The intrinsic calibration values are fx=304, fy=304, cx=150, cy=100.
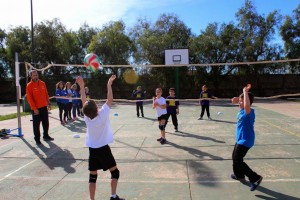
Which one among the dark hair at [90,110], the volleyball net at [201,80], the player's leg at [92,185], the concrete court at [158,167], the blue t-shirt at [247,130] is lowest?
the concrete court at [158,167]

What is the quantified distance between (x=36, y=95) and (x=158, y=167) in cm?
419

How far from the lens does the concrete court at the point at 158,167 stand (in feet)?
14.8

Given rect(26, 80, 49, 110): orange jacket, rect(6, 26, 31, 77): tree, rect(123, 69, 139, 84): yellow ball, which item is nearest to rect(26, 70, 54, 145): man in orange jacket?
rect(26, 80, 49, 110): orange jacket

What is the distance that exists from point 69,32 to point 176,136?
2741 cm

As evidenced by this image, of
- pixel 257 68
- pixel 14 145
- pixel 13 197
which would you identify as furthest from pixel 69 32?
pixel 13 197

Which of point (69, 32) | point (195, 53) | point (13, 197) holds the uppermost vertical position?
point (69, 32)

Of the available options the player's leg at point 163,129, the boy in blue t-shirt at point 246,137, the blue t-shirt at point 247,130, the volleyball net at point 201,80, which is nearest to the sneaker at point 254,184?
the boy in blue t-shirt at point 246,137

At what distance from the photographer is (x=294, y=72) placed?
30.1 m

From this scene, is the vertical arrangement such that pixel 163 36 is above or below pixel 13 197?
above

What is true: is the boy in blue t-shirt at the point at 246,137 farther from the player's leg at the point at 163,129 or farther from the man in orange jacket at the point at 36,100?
the man in orange jacket at the point at 36,100

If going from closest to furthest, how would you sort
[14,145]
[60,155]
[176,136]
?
[60,155] < [14,145] < [176,136]

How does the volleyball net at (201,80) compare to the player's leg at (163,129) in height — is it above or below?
above

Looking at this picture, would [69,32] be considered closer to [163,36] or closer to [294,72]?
[163,36]

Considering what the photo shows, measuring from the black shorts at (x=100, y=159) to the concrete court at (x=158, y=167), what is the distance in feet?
2.09
